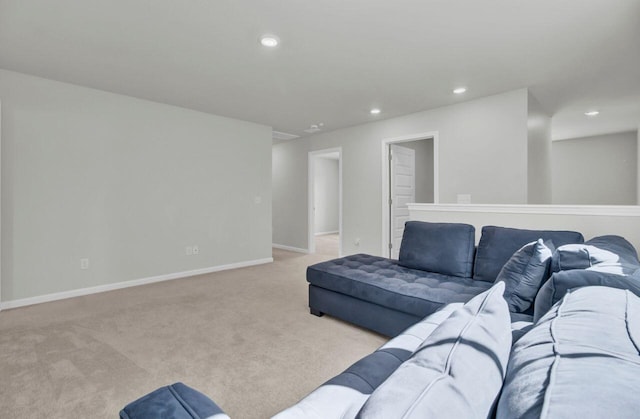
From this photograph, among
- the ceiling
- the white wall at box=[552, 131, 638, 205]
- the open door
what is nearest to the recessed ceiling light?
the ceiling

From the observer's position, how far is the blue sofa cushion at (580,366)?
1.48 feet

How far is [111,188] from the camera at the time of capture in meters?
3.95

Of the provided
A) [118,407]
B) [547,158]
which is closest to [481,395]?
[118,407]

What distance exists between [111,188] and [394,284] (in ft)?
12.0

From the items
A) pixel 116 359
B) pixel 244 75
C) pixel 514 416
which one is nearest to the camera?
pixel 514 416

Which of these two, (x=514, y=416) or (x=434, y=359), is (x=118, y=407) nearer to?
(x=434, y=359)

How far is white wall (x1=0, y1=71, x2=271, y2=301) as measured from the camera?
11.0 feet

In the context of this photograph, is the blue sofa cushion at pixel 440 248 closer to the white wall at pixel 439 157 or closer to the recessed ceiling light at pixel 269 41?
the white wall at pixel 439 157

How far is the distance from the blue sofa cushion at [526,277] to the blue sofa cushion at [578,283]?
31 centimetres

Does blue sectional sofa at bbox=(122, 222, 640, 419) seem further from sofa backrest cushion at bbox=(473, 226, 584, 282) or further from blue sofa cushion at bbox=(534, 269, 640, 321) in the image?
sofa backrest cushion at bbox=(473, 226, 584, 282)

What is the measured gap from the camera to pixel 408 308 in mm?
2227

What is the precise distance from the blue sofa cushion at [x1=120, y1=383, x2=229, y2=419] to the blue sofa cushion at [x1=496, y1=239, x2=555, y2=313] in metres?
1.72

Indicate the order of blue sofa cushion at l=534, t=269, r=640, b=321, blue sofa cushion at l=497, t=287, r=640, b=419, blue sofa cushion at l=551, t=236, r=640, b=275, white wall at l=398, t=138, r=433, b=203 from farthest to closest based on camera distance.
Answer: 1. white wall at l=398, t=138, r=433, b=203
2. blue sofa cushion at l=551, t=236, r=640, b=275
3. blue sofa cushion at l=534, t=269, r=640, b=321
4. blue sofa cushion at l=497, t=287, r=640, b=419

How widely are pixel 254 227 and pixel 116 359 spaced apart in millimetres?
3393
